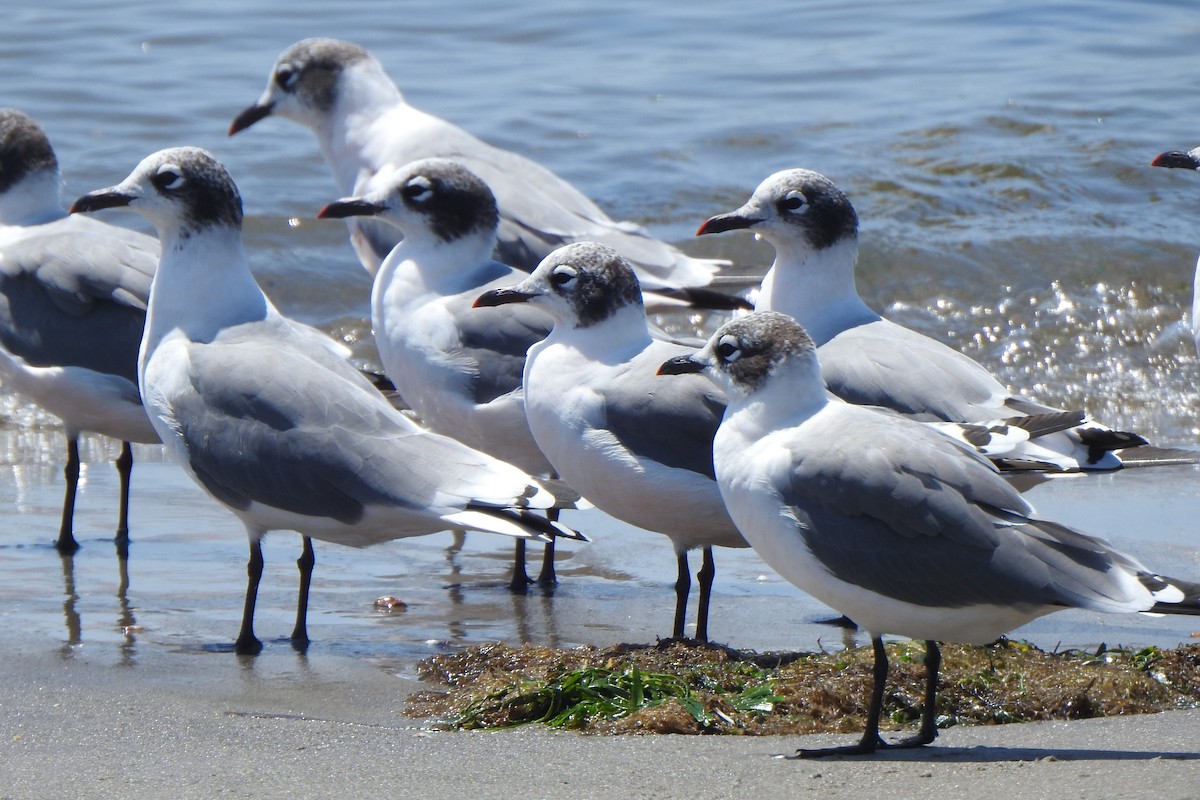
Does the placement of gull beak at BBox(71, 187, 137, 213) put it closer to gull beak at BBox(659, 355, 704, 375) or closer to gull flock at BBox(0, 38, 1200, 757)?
gull flock at BBox(0, 38, 1200, 757)

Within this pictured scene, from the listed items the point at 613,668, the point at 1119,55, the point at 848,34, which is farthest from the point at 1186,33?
the point at 613,668

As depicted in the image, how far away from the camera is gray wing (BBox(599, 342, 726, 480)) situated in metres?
6.12

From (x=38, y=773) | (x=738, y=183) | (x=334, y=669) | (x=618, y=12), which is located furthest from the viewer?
(x=618, y=12)

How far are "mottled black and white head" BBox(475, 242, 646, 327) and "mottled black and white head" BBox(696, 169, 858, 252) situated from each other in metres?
0.75

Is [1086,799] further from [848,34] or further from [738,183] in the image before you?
[848,34]

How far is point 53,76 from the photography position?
645 inches

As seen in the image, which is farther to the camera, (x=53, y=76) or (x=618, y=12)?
(x=618, y=12)

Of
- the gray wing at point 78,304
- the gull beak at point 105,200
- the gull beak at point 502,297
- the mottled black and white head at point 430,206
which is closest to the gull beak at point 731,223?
the gull beak at point 502,297

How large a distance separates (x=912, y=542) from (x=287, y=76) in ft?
22.7

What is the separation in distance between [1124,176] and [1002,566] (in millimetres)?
10595

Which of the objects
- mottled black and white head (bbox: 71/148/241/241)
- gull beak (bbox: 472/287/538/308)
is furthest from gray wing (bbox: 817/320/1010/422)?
mottled black and white head (bbox: 71/148/241/241)

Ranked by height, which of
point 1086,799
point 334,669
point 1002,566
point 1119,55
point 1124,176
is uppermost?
point 1119,55

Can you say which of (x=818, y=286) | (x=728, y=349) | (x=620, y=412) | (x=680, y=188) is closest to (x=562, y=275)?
(x=620, y=412)

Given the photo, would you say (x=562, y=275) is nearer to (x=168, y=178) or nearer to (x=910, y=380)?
(x=910, y=380)
